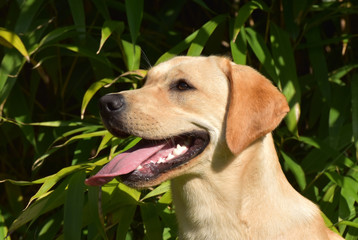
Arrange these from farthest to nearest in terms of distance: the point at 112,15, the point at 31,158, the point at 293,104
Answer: the point at 112,15
the point at 31,158
the point at 293,104

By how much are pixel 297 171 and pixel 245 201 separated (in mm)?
887

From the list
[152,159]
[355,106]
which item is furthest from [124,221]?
[355,106]

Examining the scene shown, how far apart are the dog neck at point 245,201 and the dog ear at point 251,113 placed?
5.2 inches

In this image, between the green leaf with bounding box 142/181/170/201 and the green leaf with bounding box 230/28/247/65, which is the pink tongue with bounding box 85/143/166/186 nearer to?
the green leaf with bounding box 142/181/170/201

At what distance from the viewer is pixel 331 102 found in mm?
3678

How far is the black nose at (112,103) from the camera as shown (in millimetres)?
2525

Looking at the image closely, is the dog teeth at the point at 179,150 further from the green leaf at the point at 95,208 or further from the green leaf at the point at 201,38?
the green leaf at the point at 201,38

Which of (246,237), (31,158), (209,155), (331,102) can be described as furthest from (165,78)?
(31,158)

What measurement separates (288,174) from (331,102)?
47cm

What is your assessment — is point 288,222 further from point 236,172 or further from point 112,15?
point 112,15

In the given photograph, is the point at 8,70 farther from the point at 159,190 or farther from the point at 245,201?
the point at 245,201

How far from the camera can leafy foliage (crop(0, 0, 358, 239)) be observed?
317 cm

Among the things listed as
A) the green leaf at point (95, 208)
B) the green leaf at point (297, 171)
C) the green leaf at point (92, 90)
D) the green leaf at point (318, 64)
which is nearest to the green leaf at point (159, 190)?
the green leaf at point (95, 208)

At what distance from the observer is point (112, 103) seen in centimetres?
253
